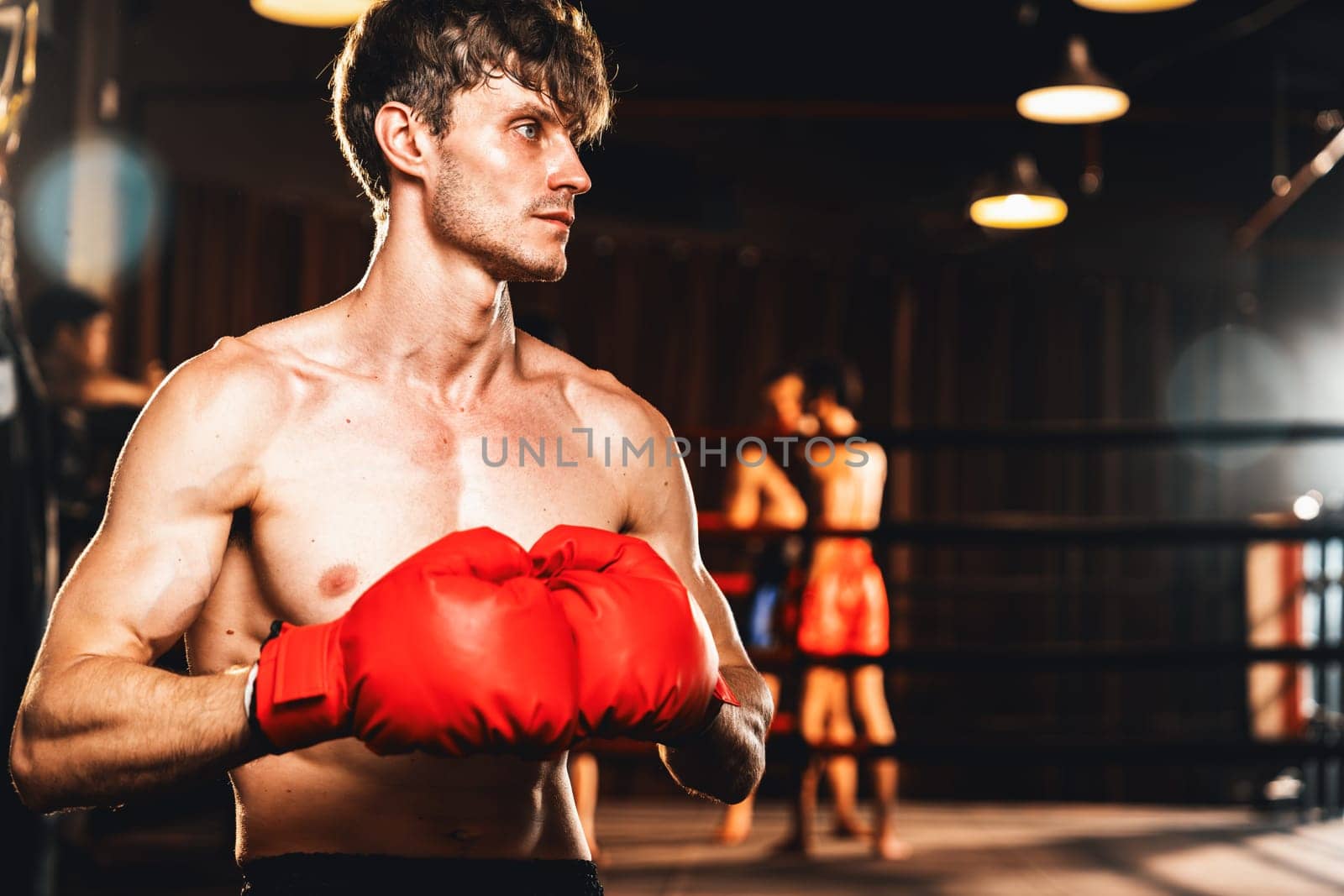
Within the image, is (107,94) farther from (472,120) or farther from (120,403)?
(472,120)

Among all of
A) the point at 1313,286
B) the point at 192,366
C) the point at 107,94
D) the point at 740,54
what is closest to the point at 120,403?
the point at 107,94

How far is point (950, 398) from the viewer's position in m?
7.51

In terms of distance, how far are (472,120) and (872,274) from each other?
6.33 meters

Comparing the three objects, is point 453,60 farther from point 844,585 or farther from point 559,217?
point 844,585

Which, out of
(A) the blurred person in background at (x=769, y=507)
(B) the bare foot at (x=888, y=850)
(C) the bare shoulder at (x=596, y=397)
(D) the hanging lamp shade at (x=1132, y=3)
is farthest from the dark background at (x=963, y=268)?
(C) the bare shoulder at (x=596, y=397)

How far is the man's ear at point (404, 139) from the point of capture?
1.41 meters

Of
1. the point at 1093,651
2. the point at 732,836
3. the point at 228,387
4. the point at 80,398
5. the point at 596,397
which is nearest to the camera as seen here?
the point at 228,387

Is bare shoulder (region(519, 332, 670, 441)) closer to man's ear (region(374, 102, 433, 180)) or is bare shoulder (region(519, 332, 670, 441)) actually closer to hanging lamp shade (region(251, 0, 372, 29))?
man's ear (region(374, 102, 433, 180))

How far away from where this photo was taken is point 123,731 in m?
1.09

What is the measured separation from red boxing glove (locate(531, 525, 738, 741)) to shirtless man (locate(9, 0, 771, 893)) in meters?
0.01

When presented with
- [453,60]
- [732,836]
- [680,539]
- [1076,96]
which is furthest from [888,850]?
[453,60]

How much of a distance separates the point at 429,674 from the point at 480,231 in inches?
20.8

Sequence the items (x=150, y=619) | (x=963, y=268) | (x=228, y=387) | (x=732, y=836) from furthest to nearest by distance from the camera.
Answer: (x=963, y=268) < (x=732, y=836) < (x=228, y=387) < (x=150, y=619)

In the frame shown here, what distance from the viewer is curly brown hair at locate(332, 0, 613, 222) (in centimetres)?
140
